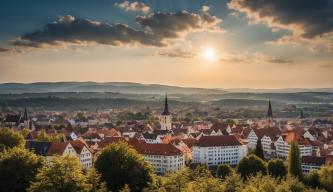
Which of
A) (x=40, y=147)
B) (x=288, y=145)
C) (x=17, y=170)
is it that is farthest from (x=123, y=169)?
(x=288, y=145)

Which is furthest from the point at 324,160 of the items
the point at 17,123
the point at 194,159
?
the point at 17,123

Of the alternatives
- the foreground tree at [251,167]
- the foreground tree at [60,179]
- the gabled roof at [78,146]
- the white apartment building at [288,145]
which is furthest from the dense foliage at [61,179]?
the white apartment building at [288,145]

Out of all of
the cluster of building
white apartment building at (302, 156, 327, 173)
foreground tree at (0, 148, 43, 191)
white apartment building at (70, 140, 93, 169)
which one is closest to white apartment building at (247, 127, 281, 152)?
the cluster of building

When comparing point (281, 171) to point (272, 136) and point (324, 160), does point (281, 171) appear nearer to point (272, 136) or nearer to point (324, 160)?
point (324, 160)

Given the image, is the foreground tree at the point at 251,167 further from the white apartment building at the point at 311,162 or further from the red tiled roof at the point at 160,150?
the red tiled roof at the point at 160,150

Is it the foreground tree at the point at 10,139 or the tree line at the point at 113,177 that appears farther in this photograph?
the foreground tree at the point at 10,139

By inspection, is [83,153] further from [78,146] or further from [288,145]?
[288,145]
